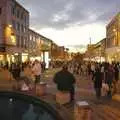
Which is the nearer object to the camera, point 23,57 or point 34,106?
point 34,106

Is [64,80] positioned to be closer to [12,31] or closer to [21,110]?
[21,110]

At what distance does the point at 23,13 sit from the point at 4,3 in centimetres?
2063

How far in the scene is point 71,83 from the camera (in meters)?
18.9

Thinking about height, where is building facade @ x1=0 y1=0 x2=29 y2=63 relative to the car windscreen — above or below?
above

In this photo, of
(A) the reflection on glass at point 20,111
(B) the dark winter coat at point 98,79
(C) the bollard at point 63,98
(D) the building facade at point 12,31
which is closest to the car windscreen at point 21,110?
(A) the reflection on glass at point 20,111

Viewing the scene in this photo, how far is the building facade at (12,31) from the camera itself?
74812 mm

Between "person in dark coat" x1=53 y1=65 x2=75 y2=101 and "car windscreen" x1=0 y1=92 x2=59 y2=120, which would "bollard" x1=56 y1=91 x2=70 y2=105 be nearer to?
"person in dark coat" x1=53 y1=65 x2=75 y2=101

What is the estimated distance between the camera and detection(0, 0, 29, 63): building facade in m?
74.8

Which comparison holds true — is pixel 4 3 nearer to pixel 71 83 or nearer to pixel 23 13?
pixel 23 13

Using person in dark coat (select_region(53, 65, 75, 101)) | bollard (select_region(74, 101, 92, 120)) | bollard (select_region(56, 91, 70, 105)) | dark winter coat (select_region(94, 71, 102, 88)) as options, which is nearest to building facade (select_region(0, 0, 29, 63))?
dark winter coat (select_region(94, 71, 102, 88))

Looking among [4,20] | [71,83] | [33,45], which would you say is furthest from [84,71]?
[33,45]

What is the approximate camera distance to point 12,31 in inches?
3108

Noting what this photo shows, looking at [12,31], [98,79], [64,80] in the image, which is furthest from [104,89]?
[12,31]

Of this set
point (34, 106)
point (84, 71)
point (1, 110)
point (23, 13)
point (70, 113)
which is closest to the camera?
point (70, 113)
